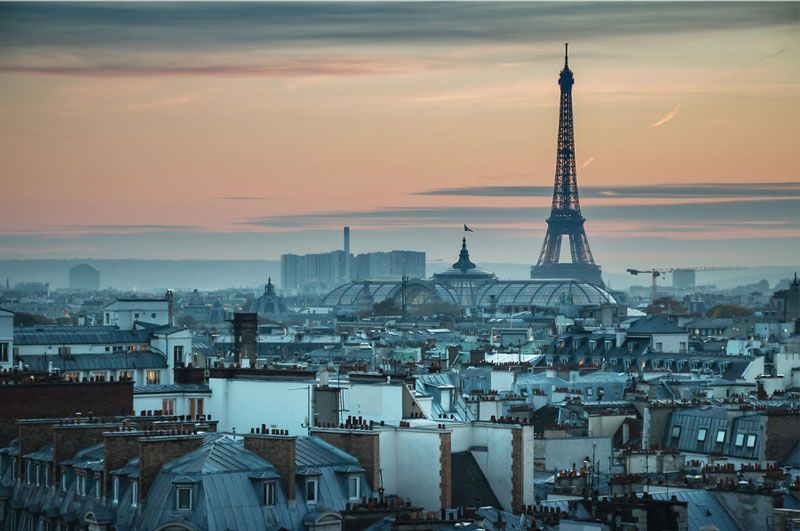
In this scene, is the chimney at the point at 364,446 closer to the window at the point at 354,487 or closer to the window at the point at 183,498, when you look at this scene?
the window at the point at 354,487

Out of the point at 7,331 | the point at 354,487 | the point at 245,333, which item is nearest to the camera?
the point at 354,487

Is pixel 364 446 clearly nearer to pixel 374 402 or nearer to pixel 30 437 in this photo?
pixel 374 402

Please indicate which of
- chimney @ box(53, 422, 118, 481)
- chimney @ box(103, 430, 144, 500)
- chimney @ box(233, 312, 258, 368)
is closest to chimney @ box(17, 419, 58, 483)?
chimney @ box(53, 422, 118, 481)

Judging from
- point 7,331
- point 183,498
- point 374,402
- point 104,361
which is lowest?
point 183,498

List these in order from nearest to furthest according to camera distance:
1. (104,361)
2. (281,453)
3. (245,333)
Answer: (281,453) → (245,333) → (104,361)

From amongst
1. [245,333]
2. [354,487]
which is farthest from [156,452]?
[245,333]

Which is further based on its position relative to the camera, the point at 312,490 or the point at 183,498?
the point at 312,490

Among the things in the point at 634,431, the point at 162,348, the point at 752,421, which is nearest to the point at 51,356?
the point at 162,348
